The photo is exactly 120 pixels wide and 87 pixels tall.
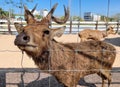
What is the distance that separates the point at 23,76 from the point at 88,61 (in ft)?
7.67

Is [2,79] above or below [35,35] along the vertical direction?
below

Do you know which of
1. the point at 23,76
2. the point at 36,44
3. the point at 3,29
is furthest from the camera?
the point at 3,29

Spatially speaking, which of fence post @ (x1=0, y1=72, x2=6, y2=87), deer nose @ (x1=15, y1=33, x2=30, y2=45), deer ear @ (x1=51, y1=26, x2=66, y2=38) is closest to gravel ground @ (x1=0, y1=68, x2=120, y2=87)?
fence post @ (x1=0, y1=72, x2=6, y2=87)

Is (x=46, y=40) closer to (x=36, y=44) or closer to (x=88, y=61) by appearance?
(x=36, y=44)

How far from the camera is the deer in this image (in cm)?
395

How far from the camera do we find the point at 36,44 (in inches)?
156

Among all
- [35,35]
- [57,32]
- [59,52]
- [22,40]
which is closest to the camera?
[22,40]

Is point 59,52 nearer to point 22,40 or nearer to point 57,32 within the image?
point 57,32

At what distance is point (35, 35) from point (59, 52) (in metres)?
0.80

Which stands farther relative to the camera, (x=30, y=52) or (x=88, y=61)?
(x=88, y=61)

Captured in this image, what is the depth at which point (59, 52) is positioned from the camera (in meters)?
4.63

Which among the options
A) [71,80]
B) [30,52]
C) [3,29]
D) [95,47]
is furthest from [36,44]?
[3,29]

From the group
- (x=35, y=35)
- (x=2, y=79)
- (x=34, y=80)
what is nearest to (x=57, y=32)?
(x=35, y=35)

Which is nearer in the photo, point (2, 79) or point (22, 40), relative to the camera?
point (22, 40)
